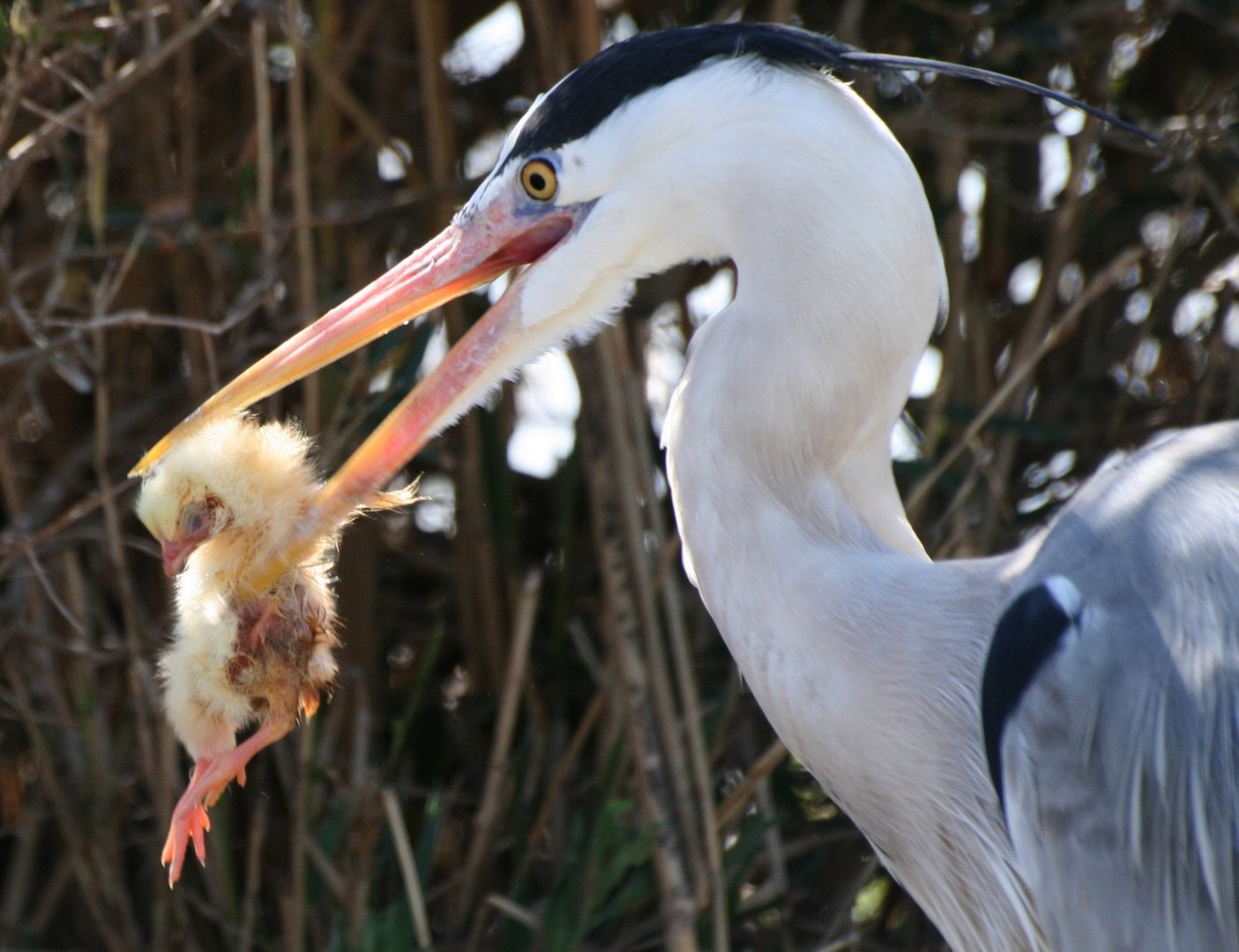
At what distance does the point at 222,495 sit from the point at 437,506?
148cm

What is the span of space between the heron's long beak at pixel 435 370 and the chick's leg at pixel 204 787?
167mm

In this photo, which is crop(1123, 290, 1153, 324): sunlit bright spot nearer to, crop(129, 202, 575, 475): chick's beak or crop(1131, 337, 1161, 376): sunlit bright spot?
crop(1131, 337, 1161, 376): sunlit bright spot

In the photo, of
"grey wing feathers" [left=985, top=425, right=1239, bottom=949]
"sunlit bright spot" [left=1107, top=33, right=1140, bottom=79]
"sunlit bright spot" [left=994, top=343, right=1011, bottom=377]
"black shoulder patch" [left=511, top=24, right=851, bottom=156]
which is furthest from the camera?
"sunlit bright spot" [left=994, top=343, right=1011, bottom=377]

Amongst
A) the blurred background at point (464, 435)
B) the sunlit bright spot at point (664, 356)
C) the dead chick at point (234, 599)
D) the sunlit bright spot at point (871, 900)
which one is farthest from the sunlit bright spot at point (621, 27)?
the sunlit bright spot at point (871, 900)

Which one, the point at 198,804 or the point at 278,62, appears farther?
the point at 278,62

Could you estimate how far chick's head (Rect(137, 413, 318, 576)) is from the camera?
1.73 m

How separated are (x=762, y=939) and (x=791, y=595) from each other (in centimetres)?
138

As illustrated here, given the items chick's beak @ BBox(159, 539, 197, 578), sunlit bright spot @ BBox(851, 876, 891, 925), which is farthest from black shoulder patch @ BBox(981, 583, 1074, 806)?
sunlit bright spot @ BBox(851, 876, 891, 925)

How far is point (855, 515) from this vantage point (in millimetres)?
1609

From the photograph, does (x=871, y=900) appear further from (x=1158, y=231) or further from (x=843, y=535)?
(x=843, y=535)

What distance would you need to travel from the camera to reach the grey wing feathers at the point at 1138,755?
135 cm

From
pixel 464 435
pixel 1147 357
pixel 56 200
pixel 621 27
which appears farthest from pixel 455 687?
pixel 1147 357

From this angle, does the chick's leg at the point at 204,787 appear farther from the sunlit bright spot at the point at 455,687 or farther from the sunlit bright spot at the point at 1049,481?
the sunlit bright spot at the point at 1049,481

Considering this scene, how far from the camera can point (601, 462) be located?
96.8 inches
